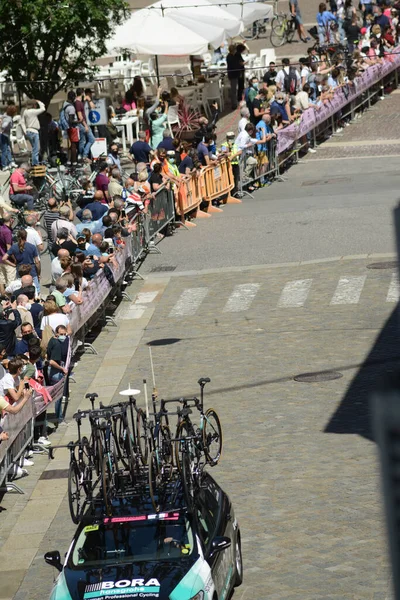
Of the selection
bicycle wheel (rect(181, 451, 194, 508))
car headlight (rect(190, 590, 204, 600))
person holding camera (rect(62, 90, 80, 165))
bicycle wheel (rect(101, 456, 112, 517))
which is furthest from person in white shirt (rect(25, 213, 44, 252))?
car headlight (rect(190, 590, 204, 600))

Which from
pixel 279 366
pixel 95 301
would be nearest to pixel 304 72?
pixel 95 301

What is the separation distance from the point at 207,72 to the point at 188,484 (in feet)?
101

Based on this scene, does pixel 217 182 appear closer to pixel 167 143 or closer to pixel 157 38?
pixel 167 143

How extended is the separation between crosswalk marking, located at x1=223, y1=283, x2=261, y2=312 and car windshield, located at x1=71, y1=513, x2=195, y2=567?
36.2 feet

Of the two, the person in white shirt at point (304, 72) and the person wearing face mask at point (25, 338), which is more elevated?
the person in white shirt at point (304, 72)

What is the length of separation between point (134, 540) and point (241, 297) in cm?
1203

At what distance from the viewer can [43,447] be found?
14.4 m

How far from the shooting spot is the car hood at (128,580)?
811 centimetres

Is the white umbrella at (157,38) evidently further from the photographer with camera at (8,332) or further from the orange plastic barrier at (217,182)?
the photographer with camera at (8,332)

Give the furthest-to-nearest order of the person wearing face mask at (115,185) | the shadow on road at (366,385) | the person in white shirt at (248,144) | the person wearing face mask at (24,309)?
the person in white shirt at (248,144) < the person wearing face mask at (115,185) < the person wearing face mask at (24,309) < the shadow on road at (366,385)

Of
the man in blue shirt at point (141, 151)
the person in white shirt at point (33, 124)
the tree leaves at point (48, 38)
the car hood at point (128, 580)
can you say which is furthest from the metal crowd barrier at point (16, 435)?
the tree leaves at point (48, 38)

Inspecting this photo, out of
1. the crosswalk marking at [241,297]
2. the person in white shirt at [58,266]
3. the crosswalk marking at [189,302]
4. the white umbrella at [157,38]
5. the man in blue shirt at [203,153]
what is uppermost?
the white umbrella at [157,38]

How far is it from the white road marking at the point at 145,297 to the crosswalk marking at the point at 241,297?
1.47 meters

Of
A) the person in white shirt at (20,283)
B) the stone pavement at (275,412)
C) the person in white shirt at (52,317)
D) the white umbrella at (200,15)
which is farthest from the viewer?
the white umbrella at (200,15)
